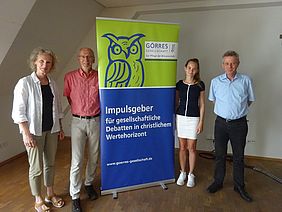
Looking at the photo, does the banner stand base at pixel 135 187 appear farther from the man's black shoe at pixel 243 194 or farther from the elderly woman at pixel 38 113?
the man's black shoe at pixel 243 194

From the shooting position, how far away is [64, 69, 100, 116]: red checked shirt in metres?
2.21

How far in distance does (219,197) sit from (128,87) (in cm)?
160

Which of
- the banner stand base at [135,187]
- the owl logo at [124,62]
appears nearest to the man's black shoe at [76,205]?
the banner stand base at [135,187]

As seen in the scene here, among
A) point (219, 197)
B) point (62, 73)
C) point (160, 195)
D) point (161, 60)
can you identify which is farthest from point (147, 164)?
point (62, 73)

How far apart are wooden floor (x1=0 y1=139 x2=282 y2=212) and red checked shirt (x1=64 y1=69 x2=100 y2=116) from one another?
39.7 inches

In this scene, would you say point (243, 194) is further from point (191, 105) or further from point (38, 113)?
point (38, 113)

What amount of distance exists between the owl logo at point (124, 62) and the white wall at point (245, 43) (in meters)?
1.55

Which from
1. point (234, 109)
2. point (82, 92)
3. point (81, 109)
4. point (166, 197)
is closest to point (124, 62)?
point (82, 92)

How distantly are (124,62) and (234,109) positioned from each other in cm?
127

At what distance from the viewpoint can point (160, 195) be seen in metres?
2.52

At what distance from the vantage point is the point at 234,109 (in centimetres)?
232

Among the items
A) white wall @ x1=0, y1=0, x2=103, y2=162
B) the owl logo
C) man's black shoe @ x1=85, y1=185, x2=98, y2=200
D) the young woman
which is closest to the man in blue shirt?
the young woman

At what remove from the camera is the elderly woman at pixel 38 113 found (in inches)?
75.1

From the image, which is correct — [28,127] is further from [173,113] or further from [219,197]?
[219,197]
